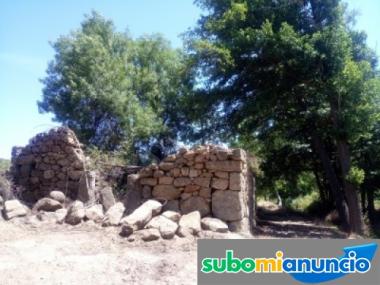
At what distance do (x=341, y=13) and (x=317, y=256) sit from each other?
8624 mm

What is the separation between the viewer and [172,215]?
6766 mm

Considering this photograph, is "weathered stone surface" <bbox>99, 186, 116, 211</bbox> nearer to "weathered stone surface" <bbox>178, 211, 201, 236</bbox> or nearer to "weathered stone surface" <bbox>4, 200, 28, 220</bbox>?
"weathered stone surface" <bbox>4, 200, 28, 220</bbox>

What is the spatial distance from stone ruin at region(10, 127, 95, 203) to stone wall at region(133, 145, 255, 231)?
1.99 meters

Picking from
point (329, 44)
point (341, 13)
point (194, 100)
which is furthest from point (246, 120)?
point (341, 13)

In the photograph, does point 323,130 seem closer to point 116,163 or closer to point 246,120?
point 246,120

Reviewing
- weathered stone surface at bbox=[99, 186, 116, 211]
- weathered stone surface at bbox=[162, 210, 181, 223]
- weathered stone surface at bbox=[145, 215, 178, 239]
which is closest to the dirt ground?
weathered stone surface at bbox=[145, 215, 178, 239]

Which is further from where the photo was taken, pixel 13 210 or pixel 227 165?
pixel 13 210

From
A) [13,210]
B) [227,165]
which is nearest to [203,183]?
[227,165]

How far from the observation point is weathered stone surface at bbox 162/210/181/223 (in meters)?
6.70

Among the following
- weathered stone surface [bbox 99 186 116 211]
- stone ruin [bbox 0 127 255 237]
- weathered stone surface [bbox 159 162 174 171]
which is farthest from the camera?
weathered stone surface [bbox 99 186 116 211]

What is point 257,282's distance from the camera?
13.0 ft

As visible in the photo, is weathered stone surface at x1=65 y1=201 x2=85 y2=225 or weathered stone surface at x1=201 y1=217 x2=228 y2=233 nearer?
weathered stone surface at x1=201 y1=217 x2=228 y2=233

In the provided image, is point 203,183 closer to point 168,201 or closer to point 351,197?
point 168,201

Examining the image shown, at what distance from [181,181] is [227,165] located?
1.01 m
